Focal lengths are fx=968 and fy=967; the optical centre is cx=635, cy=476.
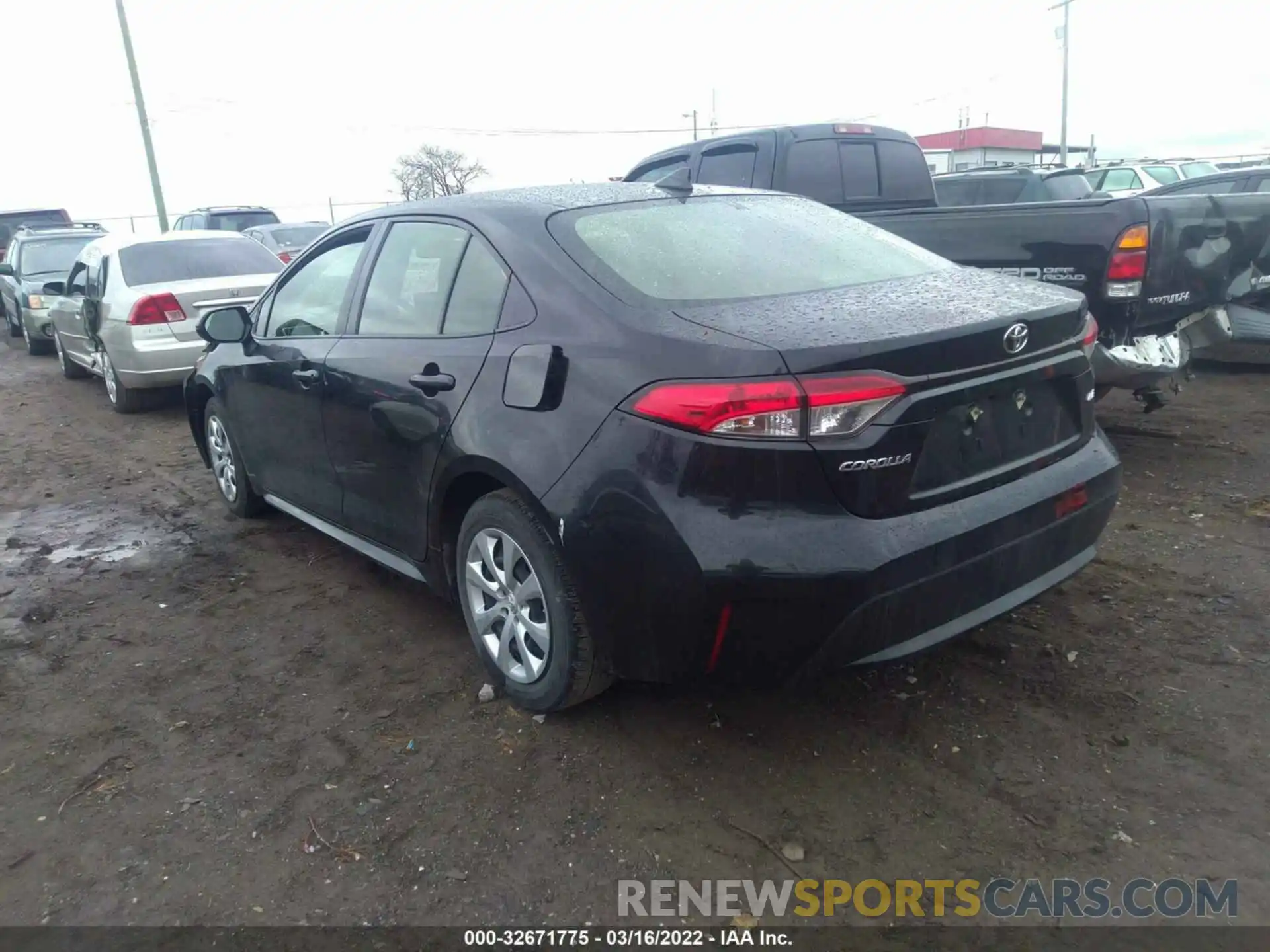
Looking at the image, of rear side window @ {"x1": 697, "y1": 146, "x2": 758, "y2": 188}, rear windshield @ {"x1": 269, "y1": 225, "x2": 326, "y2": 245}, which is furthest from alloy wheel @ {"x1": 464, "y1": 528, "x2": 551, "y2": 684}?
rear windshield @ {"x1": 269, "y1": 225, "x2": 326, "y2": 245}

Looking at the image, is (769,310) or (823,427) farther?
(769,310)

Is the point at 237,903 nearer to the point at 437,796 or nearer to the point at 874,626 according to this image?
the point at 437,796

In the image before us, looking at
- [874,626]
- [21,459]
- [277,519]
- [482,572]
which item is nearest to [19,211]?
[21,459]

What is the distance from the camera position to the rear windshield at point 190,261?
8.62 metres

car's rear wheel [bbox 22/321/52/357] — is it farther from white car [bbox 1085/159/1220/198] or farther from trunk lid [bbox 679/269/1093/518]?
white car [bbox 1085/159/1220/198]

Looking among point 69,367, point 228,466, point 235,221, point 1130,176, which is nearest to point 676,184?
point 228,466

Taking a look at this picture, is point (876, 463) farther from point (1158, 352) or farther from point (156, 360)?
point (156, 360)

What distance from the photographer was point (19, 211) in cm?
1978

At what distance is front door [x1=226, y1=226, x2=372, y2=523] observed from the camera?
4078 mm

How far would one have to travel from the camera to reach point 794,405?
8.02 feet

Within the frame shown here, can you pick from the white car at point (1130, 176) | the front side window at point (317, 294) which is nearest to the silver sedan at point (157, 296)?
the front side window at point (317, 294)

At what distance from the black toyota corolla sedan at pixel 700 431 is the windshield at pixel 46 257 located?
12472mm

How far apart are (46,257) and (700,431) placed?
14.7 metres

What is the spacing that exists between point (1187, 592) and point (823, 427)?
7.75ft
